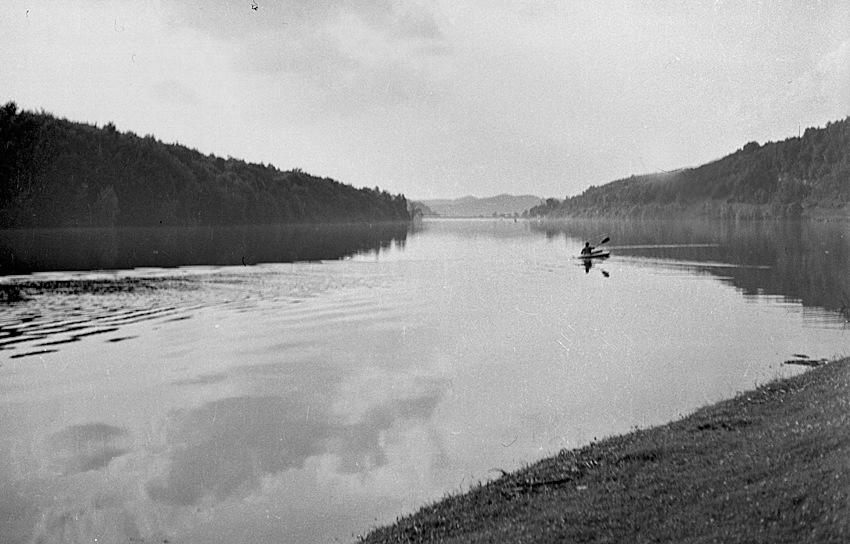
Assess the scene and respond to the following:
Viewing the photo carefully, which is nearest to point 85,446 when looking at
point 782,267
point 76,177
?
point 782,267

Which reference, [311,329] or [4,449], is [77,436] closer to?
[4,449]

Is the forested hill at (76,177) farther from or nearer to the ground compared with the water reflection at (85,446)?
farther from the ground

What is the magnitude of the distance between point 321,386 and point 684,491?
54.5 ft

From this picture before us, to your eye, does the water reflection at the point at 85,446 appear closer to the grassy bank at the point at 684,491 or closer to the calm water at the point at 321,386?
the calm water at the point at 321,386

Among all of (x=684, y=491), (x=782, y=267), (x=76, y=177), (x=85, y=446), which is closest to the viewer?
(x=684, y=491)

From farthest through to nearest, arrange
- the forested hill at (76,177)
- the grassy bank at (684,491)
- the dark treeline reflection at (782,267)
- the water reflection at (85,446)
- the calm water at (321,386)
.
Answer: the forested hill at (76,177) < the dark treeline reflection at (782,267) < the water reflection at (85,446) < the calm water at (321,386) < the grassy bank at (684,491)

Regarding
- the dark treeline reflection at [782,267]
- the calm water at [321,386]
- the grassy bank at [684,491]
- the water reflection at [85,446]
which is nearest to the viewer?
the grassy bank at [684,491]

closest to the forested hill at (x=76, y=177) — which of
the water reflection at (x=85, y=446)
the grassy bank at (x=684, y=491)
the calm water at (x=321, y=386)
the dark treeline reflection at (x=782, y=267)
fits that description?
the calm water at (x=321, y=386)

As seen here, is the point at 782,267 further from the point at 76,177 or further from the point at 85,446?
the point at 76,177

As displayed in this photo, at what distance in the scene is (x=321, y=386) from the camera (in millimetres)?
26844

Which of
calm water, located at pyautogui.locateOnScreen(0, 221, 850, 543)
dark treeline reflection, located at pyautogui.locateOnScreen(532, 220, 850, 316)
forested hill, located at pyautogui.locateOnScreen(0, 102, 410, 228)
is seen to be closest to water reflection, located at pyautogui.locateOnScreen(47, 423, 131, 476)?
calm water, located at pyautogui.locateOnScreen(0, 221, 850, 543)

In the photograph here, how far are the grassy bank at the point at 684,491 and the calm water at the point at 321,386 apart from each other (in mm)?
2580

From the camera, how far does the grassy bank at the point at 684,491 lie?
35.0ft

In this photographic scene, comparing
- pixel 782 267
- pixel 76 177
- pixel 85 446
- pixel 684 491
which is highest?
pixel 76 177
